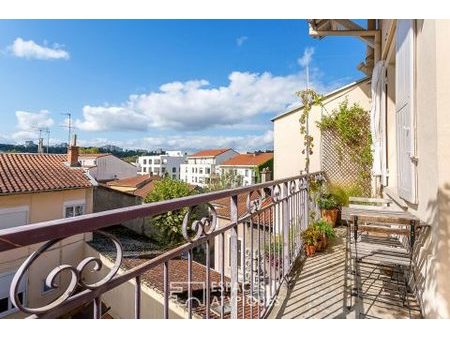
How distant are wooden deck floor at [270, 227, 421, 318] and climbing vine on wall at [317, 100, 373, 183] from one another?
15.1 feet

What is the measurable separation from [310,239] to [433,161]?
2131 mm

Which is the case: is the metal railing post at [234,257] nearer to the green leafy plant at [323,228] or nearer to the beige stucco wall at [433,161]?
the beige stucco wall at [433,161]

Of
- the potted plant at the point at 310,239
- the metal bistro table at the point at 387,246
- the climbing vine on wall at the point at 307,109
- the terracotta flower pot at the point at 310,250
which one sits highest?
the climbing vine on wall at the point at 307,109

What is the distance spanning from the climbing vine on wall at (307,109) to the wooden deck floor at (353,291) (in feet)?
16.5

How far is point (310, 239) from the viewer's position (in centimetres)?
403

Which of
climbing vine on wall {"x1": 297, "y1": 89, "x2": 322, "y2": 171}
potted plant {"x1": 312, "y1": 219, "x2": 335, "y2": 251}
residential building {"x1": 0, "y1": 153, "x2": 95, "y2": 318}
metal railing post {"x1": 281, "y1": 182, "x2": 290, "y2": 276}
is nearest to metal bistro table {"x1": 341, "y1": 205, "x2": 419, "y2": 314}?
metal railing post {"x1": 281, "y1": 182, "x2": 290, "y2": 276}

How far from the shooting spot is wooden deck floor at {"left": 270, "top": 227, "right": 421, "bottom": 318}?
8.06ft

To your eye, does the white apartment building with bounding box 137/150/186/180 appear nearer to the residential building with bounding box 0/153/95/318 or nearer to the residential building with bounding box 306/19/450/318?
the residential building with bounding box 0/153/95/318

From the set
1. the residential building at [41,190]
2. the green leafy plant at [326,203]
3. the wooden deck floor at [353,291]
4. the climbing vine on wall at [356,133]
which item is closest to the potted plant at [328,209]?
the green leafy plant at [326,203]

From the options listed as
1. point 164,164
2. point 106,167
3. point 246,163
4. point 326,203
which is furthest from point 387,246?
point 164,164

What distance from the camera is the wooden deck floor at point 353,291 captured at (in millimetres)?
2457

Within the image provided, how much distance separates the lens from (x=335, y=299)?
2.67 m

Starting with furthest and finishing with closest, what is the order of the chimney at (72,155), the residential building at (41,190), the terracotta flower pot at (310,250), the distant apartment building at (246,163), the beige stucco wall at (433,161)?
the distant apartment building at (246,163) < the chimney at (72,155) < the residential building at (41,190) < the terracotta flower pot at (310,250) < the beige stucco wall at (433,161)
